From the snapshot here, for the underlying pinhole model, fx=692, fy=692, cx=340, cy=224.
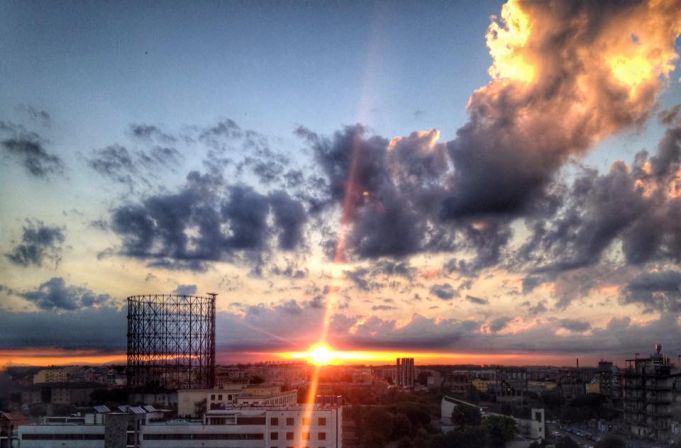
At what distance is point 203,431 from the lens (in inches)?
850

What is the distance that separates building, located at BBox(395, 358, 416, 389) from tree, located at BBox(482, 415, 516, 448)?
5469 cm

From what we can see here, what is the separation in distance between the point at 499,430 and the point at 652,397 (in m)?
6.73

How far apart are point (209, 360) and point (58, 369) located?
39.4m

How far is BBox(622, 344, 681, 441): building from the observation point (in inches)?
1158

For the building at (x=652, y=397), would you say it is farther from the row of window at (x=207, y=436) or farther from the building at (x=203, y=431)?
the row of window at (x=207, y=436)

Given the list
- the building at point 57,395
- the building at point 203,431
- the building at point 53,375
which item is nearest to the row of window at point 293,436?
the building at point 203,431

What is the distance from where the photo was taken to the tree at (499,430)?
98.5 ft

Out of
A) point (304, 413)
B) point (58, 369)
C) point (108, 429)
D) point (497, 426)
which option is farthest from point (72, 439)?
point (58, 369)

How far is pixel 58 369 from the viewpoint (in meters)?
69.6

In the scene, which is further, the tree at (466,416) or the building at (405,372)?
the building at (405,372)

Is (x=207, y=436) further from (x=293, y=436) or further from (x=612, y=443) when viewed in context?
(x=612, y=443)

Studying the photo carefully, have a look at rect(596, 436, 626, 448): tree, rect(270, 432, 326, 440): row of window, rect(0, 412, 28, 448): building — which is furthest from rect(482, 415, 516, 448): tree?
rect(0, 412, 28, 448): building

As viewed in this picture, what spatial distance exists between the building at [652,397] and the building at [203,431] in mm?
15678

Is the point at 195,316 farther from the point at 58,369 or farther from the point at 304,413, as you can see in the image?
the point at 58,369
